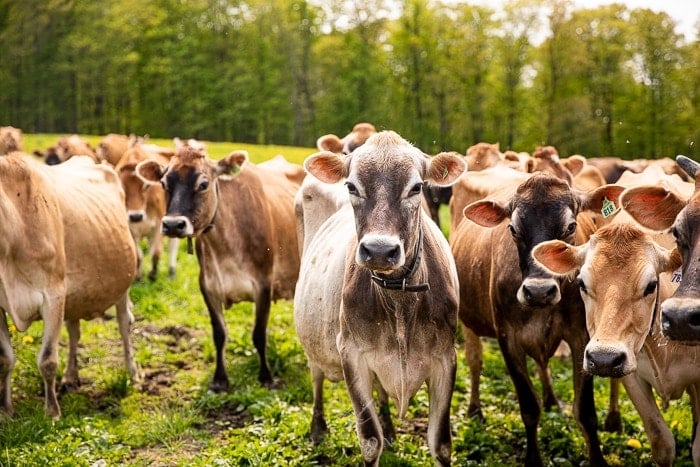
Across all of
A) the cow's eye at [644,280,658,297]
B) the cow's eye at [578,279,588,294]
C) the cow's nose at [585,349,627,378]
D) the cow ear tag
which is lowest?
the cow's nose at [585,349,627,378]

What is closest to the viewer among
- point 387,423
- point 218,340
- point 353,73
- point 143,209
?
point 387,423

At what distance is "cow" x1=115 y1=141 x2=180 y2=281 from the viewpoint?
11648 millimetres

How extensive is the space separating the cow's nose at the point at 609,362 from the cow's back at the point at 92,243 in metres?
4.62

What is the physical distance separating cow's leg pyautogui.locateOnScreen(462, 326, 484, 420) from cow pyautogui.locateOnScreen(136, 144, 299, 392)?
6.63 ft

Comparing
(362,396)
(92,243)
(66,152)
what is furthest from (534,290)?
(66,152)

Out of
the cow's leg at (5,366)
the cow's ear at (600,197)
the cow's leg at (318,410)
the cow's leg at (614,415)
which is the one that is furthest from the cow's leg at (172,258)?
the cow's ear at (600,197)

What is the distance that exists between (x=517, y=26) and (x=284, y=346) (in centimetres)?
3510

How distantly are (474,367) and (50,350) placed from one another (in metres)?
3.67

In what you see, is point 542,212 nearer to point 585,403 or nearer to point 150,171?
point 585,403

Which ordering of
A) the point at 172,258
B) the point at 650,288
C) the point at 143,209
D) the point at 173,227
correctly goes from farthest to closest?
the point at 172,258 < the point at 143,209 < the point at 173,227 < the point at 650,288

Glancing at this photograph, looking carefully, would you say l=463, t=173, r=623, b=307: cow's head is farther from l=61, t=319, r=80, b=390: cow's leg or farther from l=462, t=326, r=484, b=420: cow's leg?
l=61, t=319, r=80, b=390: cow's leg

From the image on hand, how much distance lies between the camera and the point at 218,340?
770cm

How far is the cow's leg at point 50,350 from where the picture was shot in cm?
627

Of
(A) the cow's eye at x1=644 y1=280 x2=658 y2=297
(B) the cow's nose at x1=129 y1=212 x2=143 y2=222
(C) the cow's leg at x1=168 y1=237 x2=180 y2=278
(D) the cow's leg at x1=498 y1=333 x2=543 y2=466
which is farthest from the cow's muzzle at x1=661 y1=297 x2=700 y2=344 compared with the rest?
(C) the cow's leg at x1=168 y1=237 x2=180 y2=278
